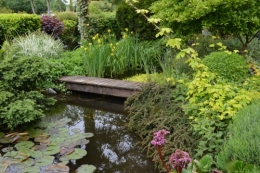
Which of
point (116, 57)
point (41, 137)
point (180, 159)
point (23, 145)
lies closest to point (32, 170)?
point (23, 145)

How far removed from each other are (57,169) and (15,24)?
6.84 metres

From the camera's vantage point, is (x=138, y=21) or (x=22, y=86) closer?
(x=22, y=86)

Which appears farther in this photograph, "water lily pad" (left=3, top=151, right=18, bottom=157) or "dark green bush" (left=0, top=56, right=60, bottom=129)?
"dark green bush" (left=0, top=56, right=60, bottom=129)

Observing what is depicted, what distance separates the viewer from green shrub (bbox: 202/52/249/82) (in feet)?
11.9

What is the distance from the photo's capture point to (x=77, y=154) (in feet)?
10.3

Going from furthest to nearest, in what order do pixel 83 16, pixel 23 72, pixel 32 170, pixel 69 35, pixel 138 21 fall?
1. pixel 69 35
2. pixel 83 16
3. pixel 138 21
4. pixel 23 72
5. pixel 32 170

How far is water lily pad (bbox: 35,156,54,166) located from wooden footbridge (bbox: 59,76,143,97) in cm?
189

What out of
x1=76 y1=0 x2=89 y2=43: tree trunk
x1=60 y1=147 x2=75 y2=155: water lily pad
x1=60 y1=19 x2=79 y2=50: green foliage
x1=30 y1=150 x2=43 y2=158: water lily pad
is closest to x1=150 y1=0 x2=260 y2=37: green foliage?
x1=60 y1=147 x2=75 y2=155: water lily pad

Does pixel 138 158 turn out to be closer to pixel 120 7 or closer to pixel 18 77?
pixel 18 77

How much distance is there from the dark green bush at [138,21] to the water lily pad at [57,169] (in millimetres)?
4874

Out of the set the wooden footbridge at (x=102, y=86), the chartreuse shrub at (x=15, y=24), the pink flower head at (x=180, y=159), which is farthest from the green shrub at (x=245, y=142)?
the chartreuse shrub at (x=15, y=24)

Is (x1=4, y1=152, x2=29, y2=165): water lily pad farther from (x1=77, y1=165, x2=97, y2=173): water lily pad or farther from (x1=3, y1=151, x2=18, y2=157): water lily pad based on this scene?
(x1=77, y1=165, x2=97, y2=173): water lily pad

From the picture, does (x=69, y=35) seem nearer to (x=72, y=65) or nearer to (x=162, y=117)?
(x=72, y=65)

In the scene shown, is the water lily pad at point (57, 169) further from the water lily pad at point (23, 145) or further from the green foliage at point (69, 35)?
the green foliage at point (69, 35)
